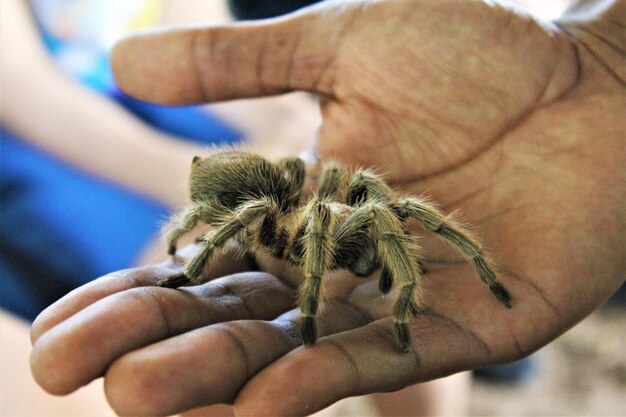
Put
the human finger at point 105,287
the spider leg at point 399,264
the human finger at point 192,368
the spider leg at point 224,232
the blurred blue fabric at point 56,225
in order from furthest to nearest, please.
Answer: the blurred blue fabric at point 56,225 < the spider leg at point 224,232 < the spider leg at point 399,264 < the human finger at point 105,287 < the human finger at point 192,368

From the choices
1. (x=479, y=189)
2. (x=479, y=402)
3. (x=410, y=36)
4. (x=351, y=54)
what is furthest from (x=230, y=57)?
(x=479, y=402)

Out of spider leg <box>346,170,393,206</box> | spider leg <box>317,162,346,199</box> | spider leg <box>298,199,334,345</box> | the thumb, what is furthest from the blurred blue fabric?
spider leg <box>298,199,334,345</box>

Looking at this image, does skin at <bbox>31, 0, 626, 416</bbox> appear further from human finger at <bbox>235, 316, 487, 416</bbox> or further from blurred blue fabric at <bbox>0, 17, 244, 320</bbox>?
blurred blue fabric at <bbox>0, 17, 244, 320</bbox>

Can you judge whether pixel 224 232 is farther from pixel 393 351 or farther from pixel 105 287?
pixel 393 351

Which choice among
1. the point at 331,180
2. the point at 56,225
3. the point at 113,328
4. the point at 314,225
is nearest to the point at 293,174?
the point at 331,180

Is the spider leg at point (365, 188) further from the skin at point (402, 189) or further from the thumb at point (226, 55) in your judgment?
the thumb at point (226, 55)

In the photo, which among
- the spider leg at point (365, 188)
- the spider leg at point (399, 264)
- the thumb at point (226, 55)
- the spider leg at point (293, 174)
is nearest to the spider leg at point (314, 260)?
the spider leg at point (399, 264)

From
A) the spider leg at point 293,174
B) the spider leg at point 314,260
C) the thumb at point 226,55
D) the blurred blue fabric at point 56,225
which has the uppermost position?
the thumb at point 226,55
